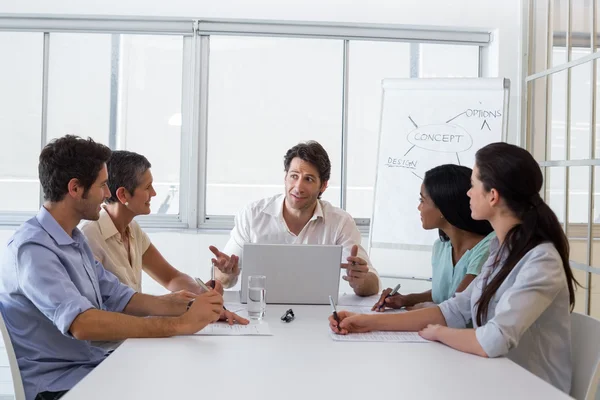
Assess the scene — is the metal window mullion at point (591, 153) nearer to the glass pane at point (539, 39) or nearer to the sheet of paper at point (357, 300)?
the glass pane at point (539, 39)

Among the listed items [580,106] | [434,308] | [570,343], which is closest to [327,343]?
[434,308]

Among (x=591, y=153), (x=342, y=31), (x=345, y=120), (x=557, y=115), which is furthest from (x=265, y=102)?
(x=591, y=153)

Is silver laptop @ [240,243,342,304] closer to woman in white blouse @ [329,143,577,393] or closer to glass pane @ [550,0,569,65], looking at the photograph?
woman in white blouse @ [329,143,577,393]

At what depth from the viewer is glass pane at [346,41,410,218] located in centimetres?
438

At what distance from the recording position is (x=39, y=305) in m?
1.66

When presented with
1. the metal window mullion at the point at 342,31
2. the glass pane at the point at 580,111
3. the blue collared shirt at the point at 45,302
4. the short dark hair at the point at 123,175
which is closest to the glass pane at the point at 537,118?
the glass pane at the point at 580,111

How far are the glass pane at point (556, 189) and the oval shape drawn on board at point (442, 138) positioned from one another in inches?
18.9

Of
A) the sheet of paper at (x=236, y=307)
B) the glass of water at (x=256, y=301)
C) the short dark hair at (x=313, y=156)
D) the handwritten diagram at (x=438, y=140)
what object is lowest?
the sheet of paper at (x=236, y=307)

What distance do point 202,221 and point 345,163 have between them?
106 cm

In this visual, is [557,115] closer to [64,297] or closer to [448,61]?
[448,61]

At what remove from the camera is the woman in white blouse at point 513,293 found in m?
1.60

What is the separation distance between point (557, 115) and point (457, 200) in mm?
1621

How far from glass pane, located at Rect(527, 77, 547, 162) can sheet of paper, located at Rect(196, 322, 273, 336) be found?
97.4 inches

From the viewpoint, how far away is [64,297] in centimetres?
164
